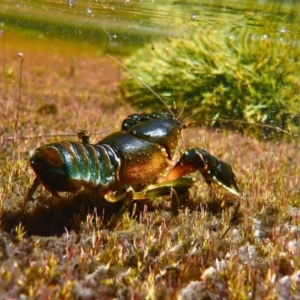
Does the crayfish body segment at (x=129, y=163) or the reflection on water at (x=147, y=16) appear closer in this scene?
the crayfish body segment at (x=129, y=163)

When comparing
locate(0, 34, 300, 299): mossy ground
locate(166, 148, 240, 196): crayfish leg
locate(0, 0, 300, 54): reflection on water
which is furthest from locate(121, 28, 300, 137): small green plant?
locate(166, 148, 240, 196): crayfish leg

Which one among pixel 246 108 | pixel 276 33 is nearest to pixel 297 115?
pixel 246 108

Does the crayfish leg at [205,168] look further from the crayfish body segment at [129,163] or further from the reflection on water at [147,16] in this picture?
the reflection on water at [147,16]

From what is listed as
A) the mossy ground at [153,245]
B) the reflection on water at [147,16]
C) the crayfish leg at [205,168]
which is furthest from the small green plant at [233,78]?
the crayfish leg at [205,168]

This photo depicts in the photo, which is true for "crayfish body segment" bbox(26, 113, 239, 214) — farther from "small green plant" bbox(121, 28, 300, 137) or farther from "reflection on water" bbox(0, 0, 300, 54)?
"reflection on water" bbox(0, 0, 300, 54)

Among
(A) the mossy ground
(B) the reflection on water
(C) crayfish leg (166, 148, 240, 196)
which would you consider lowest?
(A) the mossy ground

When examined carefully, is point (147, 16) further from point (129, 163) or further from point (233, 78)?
point (129, 163)

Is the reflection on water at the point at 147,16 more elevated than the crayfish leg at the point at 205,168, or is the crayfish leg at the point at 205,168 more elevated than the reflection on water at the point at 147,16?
the reflection on water at the point at 147,16
